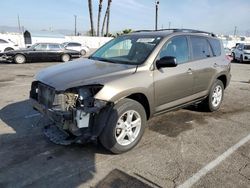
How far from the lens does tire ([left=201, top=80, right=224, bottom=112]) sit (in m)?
6.06

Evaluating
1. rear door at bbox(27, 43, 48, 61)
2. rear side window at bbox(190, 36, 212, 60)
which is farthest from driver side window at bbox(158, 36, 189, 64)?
rear door at bbox(27, 43, 48, 61)

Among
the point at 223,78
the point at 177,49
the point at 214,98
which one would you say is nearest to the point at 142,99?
the point at 177,49

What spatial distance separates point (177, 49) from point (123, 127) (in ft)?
6.33

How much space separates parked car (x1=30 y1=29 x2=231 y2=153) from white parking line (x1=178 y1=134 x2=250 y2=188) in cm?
111

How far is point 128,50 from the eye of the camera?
5.09 metres

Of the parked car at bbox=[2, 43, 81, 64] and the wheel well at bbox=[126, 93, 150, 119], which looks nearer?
the wheel well at bbox=[126, 93, 150, 119]

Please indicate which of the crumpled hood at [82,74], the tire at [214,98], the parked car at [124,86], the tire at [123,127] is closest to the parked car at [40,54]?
the parked car at [124,86]

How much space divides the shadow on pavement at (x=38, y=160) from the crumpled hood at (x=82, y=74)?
3.33 ft

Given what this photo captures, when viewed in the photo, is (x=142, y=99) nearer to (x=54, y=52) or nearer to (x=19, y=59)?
(x=19, y=59)

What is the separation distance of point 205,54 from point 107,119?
305 centimetres

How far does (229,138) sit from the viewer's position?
4.77 meters

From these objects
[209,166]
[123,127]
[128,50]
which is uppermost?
[128,50]

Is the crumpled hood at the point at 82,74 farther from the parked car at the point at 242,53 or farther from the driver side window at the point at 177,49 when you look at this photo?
the parked car at the point at 242,53

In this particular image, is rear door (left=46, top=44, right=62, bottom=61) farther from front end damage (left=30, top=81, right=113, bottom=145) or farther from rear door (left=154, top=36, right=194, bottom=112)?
front end damage (left=30, top=81, right=113, bottom=145)
